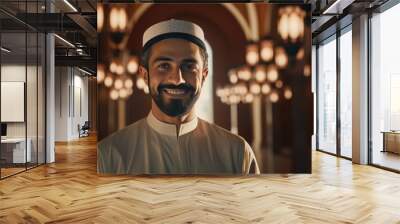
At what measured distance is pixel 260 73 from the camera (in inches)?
259

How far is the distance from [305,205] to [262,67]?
2765mm

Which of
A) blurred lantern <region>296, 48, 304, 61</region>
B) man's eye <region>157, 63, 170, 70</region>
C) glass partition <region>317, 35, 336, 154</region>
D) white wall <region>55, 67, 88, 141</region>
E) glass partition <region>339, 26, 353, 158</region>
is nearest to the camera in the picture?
man's eye <region>157, 63, 170, 70</region>

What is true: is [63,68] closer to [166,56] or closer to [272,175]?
[166,56]

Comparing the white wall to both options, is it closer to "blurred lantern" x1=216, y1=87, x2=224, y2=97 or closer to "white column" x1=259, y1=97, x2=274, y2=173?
"blurred lantern" x1=216, y1=87, x2=224, y2=97

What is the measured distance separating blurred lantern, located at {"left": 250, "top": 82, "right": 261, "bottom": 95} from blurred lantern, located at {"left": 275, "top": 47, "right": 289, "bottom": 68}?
0.51 metres

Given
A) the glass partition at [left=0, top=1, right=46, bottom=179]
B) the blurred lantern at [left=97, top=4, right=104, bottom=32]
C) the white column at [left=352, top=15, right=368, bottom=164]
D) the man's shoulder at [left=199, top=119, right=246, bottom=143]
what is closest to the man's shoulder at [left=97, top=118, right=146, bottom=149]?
the man's shoulder at [left=199, top=119, right=246, bottom=143]

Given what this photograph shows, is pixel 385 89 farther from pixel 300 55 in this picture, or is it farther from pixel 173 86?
pixel 173 86

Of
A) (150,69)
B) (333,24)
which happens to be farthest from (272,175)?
(333,24)

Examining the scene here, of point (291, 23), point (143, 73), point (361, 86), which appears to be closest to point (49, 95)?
point (143, 73)

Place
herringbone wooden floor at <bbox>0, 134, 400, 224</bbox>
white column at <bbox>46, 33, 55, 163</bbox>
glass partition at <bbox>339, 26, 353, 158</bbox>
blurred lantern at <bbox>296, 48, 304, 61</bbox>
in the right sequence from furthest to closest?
glass partition at <bbox>339, 26, 353, 158</bbox>, white column at <bbox>46, 33, 55, 163</bbox>, blurred lantern at <bbox>296, 48, 304, 61</bbox>, herringbone wooden floor at <bbox>0, 134, 400, 224</bbox>

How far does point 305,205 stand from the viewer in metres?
4.55

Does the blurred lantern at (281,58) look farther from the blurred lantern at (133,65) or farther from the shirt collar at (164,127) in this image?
the blurred lantern at (133,65)

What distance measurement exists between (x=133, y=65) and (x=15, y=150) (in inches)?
117

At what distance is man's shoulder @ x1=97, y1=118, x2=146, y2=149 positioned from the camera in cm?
658
